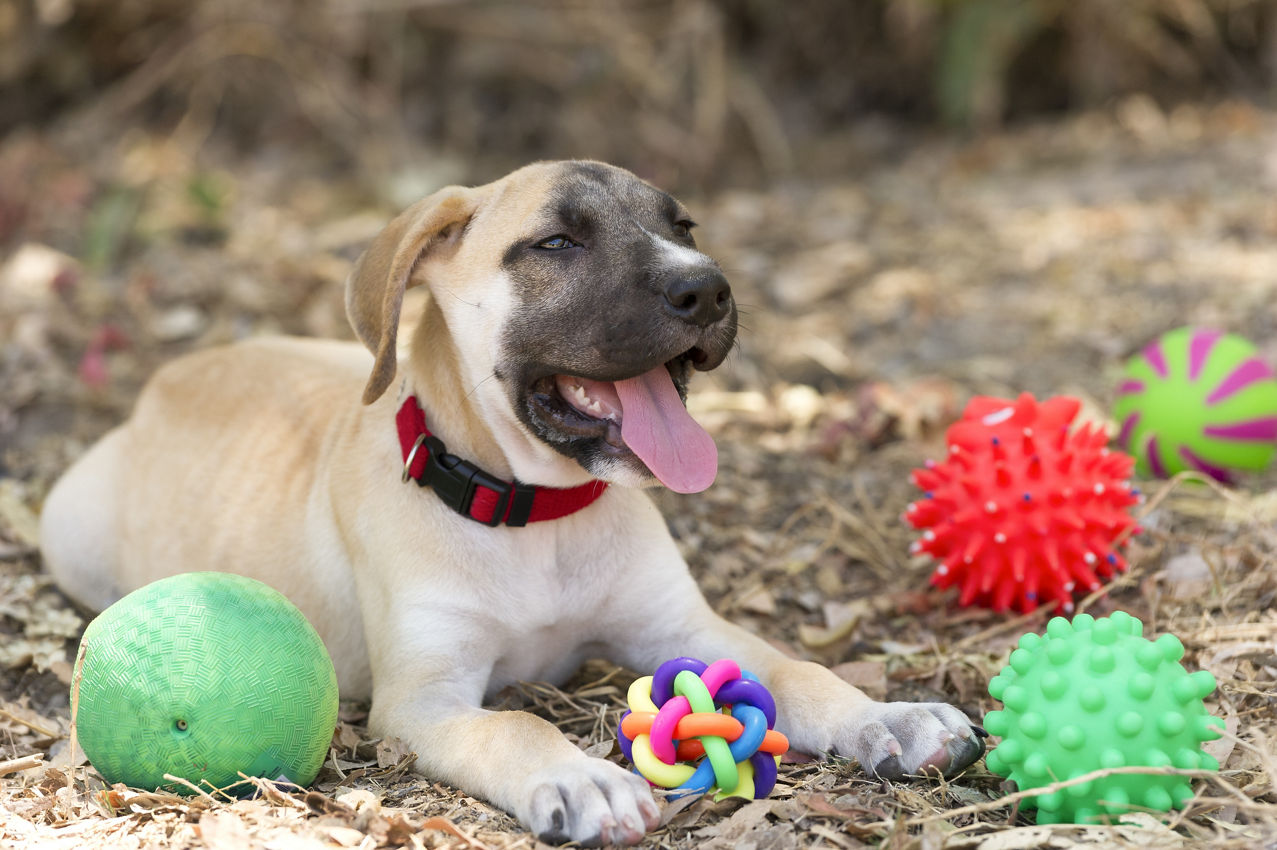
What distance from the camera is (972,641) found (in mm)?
4219

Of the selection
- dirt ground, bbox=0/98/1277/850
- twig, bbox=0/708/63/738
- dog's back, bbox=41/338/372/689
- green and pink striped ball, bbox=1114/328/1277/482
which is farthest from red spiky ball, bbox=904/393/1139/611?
Result: twig, bbox=0/708/63/738

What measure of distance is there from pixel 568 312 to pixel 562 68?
762 centimetres

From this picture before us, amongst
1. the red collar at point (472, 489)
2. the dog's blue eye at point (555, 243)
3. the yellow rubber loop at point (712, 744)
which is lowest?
the yellow rubber loop at point (712, 744)

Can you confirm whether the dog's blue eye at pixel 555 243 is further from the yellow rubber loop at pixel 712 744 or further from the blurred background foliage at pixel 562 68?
the blurred background foliage at pixel 562 68

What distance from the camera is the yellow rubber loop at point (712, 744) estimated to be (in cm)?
293

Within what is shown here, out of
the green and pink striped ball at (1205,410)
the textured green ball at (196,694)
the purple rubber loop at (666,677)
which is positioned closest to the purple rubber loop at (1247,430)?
the green and pink striped ball at (1205,410)

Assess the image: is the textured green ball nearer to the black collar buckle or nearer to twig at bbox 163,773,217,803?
twig at bbox 163,773,217,803

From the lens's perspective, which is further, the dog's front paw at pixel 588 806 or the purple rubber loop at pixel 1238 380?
the purple rubber loop at pixel 1238 380

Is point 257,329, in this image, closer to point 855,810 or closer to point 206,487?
point 206,487

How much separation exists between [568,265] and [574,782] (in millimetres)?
1491

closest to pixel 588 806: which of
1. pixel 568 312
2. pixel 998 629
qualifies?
pixel 568 312

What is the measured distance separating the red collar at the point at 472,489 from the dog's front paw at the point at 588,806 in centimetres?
94

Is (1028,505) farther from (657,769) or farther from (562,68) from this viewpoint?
(562,68)

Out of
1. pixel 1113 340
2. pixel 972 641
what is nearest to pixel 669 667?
pixel 972 641
